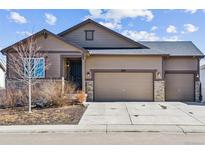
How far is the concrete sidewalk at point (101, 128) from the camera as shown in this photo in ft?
33.2

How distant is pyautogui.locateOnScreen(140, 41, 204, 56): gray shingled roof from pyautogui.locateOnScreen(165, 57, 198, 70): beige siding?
45 centimetres

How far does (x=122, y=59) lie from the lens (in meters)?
21.0

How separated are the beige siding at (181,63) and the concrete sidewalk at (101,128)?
11.4m

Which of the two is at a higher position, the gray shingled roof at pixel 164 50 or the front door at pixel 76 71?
the gray shingled roof at pixel 164 50

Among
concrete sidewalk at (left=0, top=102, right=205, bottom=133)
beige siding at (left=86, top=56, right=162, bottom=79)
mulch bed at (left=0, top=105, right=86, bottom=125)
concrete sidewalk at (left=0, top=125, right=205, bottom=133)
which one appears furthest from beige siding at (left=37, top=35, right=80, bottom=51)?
concrete sidewalk at (left=0, top=125, right=205, bottom=133)

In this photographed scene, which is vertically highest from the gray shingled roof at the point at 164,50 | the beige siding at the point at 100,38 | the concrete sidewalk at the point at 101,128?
the beige siding at the point at 100,38

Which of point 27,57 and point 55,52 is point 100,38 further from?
point 27,57

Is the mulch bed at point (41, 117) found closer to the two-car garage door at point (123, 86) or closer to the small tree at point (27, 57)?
the small tree at point (27, 57)

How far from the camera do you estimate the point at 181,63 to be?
2172 centimetres

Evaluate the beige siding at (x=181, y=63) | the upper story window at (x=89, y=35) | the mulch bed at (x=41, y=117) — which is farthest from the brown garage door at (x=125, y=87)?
the mulch bed at (x=41, y=117)

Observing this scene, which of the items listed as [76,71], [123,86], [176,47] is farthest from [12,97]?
[176,47]

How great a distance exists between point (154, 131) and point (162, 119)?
103 inches
